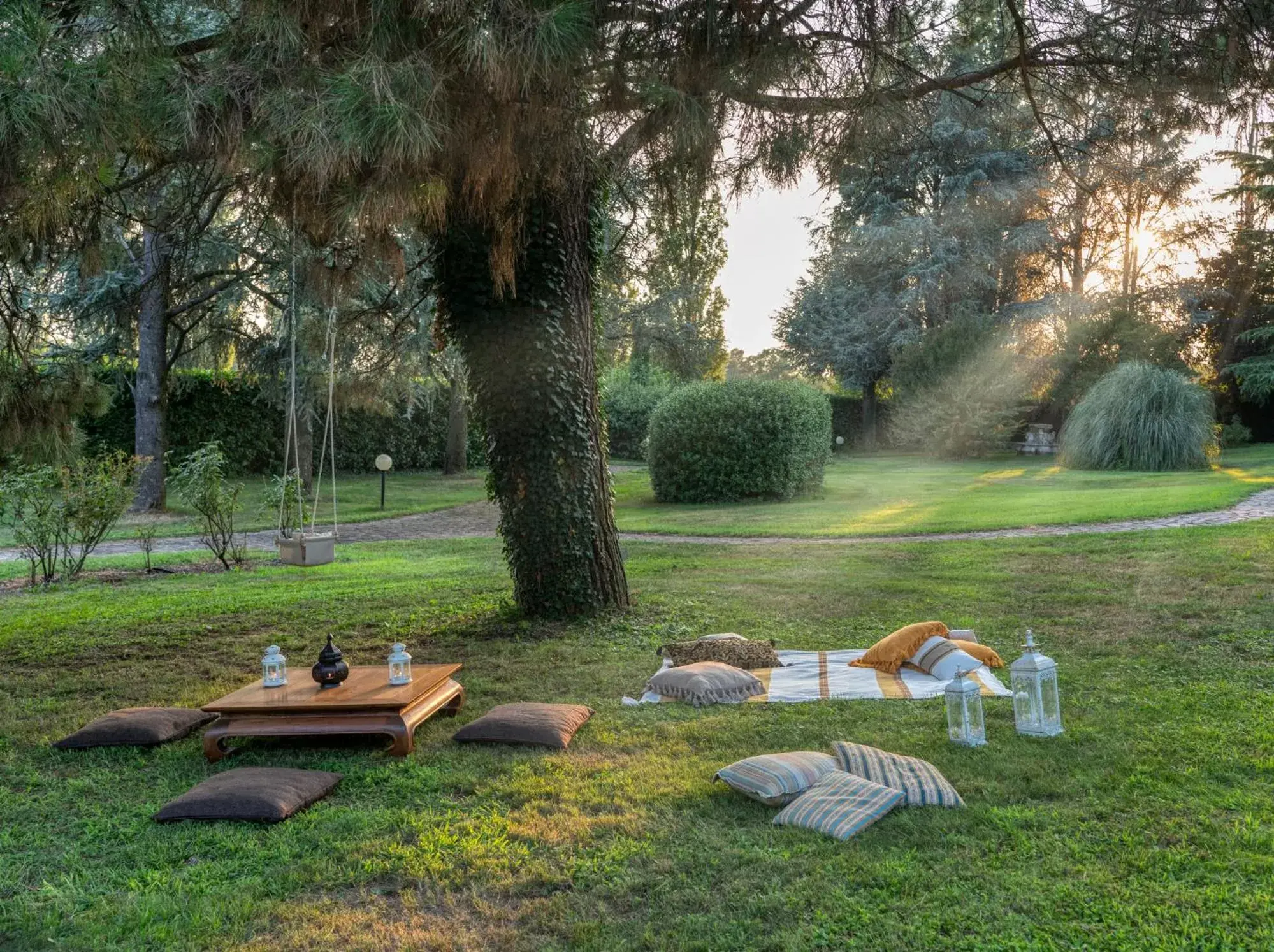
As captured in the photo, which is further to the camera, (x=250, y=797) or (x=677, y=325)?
(x=677, y=325)

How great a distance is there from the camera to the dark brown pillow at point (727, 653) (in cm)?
511

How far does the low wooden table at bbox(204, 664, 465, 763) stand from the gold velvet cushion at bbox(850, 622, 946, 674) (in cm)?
221

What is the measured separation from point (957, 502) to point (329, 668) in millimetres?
11639

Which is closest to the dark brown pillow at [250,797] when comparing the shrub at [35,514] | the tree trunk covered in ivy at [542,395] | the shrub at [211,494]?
the tree trunk covered in ivy at [542,395]

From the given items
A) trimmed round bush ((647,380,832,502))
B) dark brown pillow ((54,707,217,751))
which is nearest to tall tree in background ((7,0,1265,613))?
dark brown pillow ((54,707,217,751))

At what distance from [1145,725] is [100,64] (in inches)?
185

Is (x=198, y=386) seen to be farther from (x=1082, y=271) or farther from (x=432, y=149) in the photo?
(x=1082, y=271)

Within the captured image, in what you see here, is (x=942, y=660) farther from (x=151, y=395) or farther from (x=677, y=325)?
(x=677, y=325)

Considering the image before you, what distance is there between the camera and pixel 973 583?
756 cm

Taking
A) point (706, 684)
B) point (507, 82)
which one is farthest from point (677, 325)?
point (507, 82)

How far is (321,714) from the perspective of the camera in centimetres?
388

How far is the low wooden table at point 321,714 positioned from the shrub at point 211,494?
6.28m

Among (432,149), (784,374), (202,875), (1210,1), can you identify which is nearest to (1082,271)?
(784,374)

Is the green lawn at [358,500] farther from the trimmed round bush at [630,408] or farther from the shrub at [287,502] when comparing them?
the trimmed round bush at [630,408]
